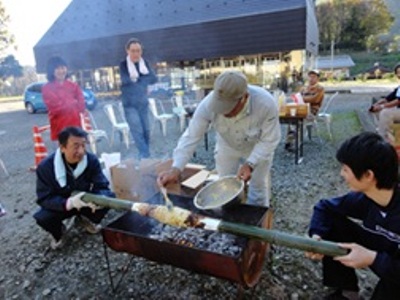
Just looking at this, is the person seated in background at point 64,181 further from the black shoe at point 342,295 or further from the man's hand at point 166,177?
the black shoe at point 342,295

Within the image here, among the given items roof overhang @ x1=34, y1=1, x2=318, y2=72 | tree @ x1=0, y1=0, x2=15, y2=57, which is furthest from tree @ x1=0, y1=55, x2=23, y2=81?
roof overhang @ x1=34, y1=1, x2=318, y2=72

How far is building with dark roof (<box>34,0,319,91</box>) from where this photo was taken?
1402cm

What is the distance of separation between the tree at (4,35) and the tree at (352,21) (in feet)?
117

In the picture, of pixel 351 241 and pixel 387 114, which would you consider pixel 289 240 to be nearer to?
pixel 351 241

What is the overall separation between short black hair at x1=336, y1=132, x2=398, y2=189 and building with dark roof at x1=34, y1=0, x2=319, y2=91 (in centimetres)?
1354

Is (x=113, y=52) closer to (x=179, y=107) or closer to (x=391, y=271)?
(x=179, y=107)

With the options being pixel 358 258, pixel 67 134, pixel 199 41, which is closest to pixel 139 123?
pixel 67 134

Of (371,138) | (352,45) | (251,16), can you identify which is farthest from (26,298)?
(352,45)

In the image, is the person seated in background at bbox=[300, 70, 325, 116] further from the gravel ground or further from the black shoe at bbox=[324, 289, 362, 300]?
the black shoe at bbox=[324, 289, 362, 300]

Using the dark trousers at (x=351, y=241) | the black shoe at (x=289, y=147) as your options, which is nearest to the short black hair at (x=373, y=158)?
the dark trousers at (x=351, y=241)

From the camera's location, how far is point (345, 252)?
1.35 meters

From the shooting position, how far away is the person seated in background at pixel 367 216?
4.39 ft

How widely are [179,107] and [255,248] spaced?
7011 mm

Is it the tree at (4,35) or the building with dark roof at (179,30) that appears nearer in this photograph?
the building with dark roof at (179,30)
